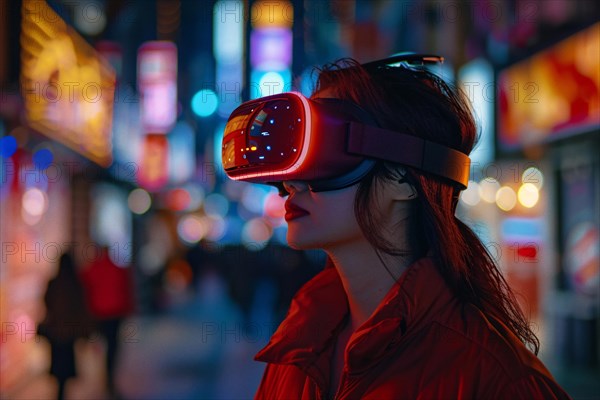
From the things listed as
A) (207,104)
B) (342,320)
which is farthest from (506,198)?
(207,104)

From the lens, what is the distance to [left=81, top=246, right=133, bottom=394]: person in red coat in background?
28.0ft

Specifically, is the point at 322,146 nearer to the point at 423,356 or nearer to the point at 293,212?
the point at 293,212

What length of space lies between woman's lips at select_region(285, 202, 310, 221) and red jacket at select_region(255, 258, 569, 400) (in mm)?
332

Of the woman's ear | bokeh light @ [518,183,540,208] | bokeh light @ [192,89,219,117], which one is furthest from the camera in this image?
bokeh light @ [192,89,219,117]

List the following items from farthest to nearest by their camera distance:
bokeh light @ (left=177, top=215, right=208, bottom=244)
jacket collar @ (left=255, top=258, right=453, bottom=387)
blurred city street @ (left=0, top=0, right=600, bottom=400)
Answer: bokeh light @ (left=177, top=215, right=208, bottom=244), blurred city street @ (left=0, top=0, right=600, bottom=400), jacket collar @ (left=255, top=258, right=453, bottom=387)

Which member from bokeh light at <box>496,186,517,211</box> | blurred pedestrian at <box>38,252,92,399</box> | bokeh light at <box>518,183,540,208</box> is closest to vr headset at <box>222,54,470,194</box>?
blurred pedestrian at <box>38,252,92,399</box>

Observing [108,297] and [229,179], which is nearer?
[229,179]

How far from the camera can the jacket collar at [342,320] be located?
65.1 inches

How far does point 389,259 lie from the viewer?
6.37ft

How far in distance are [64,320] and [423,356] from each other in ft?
20.7

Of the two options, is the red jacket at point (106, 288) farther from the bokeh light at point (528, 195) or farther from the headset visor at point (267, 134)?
the bokeh light at point (528, 195)

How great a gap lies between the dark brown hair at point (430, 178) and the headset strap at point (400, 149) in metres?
0.05

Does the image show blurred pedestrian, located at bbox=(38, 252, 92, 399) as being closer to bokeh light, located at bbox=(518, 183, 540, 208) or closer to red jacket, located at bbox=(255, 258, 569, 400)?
red jacket, located at bbox=(255, 258, 569, 400)

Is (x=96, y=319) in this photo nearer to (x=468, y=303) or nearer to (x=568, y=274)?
(x=568, y=274)
